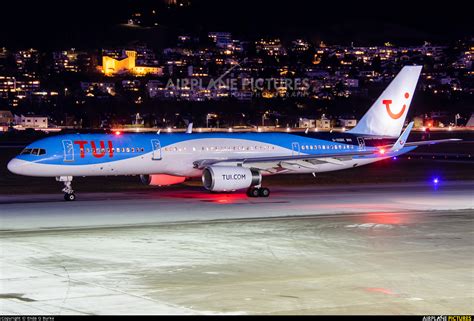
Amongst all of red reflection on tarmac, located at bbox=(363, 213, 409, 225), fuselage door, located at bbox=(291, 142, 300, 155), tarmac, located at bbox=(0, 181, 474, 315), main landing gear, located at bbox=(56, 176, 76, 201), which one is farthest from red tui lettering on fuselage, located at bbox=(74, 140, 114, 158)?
red reflection on tarmac, located at bbox=(363, 213, 409, 225)

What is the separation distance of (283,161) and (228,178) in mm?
4350

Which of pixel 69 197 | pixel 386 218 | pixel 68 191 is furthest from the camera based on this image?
pixel 68 191

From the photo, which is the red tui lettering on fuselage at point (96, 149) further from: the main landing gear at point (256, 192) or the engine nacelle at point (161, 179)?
the main landing gear at point (256, 192)

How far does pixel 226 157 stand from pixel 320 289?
1022 inches

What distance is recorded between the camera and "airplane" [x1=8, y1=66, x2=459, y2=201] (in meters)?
40.3

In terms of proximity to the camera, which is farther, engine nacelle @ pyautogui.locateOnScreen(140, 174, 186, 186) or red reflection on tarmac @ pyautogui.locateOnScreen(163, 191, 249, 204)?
engine nacelle @ pyautogui.locateOnScreen(140, 174, 186, 186)

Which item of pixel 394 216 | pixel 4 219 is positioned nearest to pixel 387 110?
pixel 394 216

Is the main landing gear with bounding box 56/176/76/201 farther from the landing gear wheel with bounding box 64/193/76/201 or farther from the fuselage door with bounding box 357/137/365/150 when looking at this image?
the fuselage door with bounding box 357/137/365/150

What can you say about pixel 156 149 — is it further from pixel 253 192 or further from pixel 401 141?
pixel 401 141

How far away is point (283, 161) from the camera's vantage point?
43938 mm

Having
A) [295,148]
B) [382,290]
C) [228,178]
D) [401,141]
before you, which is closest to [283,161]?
[295,148]

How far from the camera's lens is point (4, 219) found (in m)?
32.5

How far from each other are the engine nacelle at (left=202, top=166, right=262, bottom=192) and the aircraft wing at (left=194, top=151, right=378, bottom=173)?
142 cm

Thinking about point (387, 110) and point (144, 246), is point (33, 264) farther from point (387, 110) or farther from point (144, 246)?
point (387, 110)
